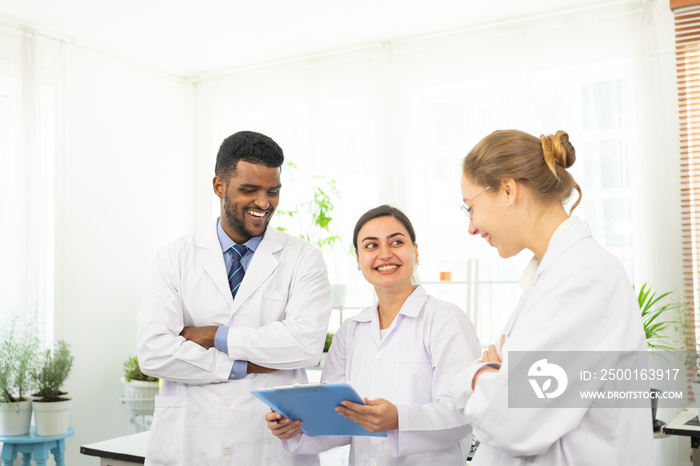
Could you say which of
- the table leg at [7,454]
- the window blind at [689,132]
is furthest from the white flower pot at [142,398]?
the window blind at [689,132]

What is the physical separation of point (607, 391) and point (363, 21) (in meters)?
3.72

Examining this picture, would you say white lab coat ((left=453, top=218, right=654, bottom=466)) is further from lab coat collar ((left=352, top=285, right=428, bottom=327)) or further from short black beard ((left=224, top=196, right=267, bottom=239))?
short black beard ((left=224, top=196, right=267, bottom=239))

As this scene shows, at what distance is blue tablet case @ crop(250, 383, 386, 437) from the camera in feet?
5.01

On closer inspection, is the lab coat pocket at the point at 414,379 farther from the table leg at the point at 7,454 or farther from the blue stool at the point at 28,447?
the table leg at the point at 7,454

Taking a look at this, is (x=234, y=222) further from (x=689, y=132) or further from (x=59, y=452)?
(x=689, y=132)

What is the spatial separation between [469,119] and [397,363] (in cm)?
313

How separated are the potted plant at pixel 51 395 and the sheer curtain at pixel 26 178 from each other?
0.38 meters

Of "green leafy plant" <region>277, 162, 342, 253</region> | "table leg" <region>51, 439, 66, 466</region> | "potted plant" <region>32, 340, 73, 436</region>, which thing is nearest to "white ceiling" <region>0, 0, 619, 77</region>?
"green leafy plant" <region>277, 162, 342, 253</region>

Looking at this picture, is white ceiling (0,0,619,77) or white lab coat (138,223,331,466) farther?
white ceiling (0,0,619,77)

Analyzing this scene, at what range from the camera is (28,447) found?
3.81 m

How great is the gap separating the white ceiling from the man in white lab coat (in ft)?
7.76

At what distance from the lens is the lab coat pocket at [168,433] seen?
1979 mm

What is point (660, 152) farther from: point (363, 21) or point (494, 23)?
point (363, 21)

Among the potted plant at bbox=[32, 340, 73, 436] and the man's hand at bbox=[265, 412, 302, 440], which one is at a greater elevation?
the man's hand at bbox=[265, 412, 302, 440]
